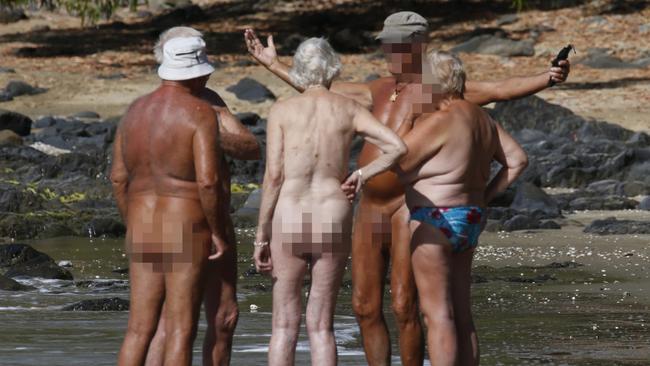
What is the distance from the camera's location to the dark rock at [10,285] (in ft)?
44.3

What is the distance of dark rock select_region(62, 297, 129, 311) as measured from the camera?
40.0 ft

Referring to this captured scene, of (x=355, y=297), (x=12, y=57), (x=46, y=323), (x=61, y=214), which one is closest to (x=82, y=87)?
(x=12, y=57)

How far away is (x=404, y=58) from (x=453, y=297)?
1.17 m

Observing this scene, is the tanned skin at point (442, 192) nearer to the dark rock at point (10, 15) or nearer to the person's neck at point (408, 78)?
the person's neck at point (408, 78)

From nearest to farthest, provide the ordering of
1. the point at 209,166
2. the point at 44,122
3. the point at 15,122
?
the point at 209,166 → the point at 15,122 → the point at 44,122

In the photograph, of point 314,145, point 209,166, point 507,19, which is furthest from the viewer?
point 507,19

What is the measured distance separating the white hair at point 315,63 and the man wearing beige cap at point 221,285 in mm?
Result: 389

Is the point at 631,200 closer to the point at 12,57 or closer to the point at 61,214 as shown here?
the point at 61,214

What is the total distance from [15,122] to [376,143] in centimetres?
1937

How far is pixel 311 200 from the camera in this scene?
7.81 metres

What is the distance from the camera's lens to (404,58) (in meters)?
8.41

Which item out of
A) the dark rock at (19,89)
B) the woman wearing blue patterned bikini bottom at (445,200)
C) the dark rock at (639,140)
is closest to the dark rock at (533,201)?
the dark rock at (639,140)

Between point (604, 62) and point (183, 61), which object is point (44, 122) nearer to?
point (604, 62)

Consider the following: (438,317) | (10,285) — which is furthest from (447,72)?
(10,285)
